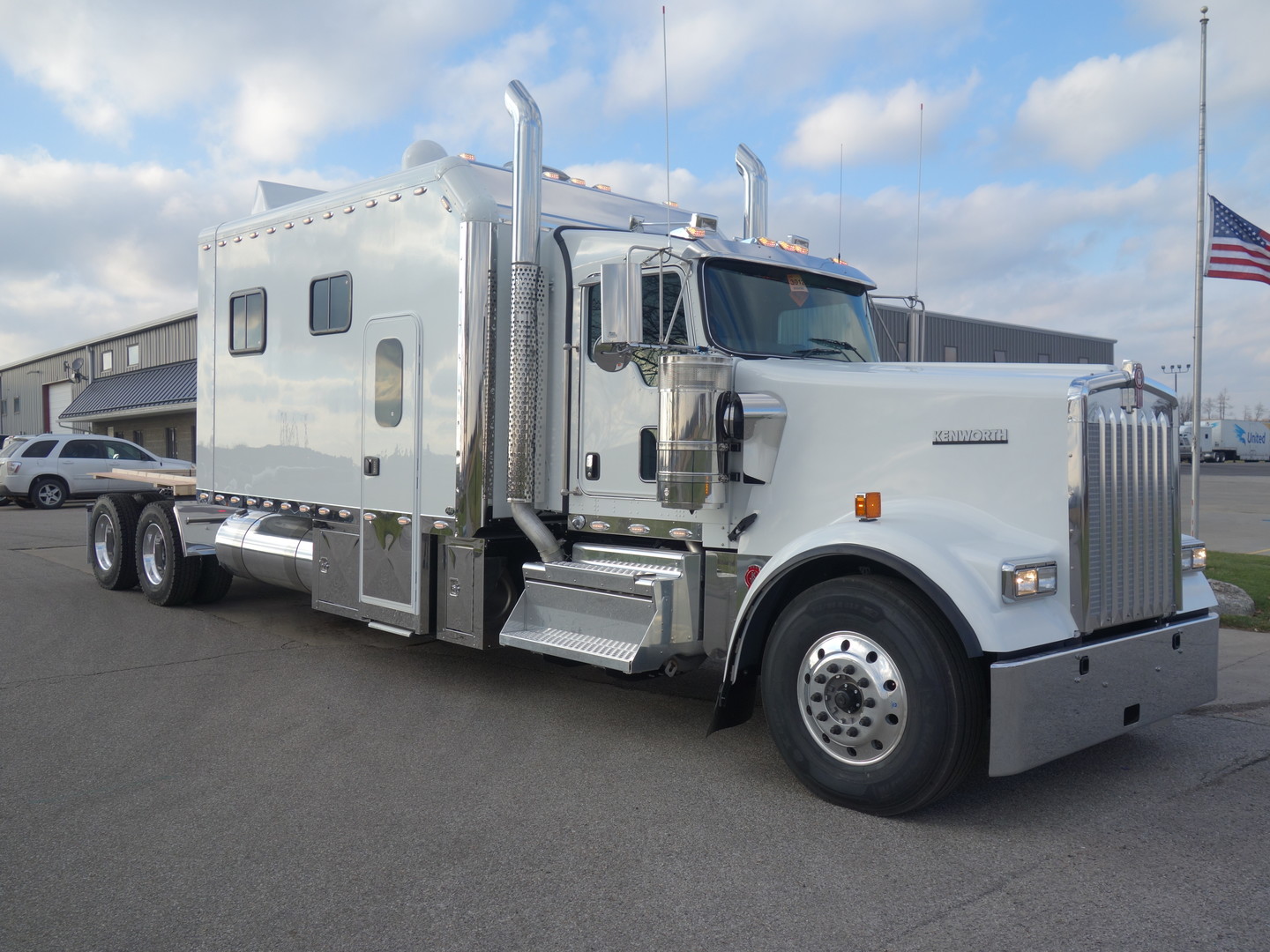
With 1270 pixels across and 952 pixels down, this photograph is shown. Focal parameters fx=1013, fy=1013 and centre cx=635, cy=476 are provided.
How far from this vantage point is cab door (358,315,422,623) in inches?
263

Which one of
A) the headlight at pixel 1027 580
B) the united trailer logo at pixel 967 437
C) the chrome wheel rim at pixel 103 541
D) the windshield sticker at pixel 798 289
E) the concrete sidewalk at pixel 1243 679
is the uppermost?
the windshield sticker at pixel 798 289

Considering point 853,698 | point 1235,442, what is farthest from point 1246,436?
point 853,698

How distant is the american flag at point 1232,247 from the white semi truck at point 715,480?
6.11 m

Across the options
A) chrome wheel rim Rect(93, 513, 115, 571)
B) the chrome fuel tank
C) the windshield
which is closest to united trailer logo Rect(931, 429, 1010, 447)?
the windshield

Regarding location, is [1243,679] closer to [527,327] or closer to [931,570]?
[931,570]

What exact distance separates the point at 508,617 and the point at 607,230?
2441 millimetres

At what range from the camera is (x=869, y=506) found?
15.2ft

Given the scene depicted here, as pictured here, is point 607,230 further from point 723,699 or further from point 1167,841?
point 1167,841

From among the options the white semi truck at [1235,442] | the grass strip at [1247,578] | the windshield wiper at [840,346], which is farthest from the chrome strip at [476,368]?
the white semi truck at [1235,442]

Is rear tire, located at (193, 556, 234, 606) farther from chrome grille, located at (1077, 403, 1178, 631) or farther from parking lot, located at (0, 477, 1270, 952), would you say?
chrome grille, located at (1077, 403, 1178, 631)

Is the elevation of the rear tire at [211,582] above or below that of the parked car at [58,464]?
below

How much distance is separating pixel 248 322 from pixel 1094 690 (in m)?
6.95

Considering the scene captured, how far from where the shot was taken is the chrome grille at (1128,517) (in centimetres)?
438

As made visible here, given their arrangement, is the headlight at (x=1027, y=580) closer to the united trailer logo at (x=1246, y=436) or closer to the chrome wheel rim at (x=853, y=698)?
the chrome wheel rim at (x=853, y=698)
